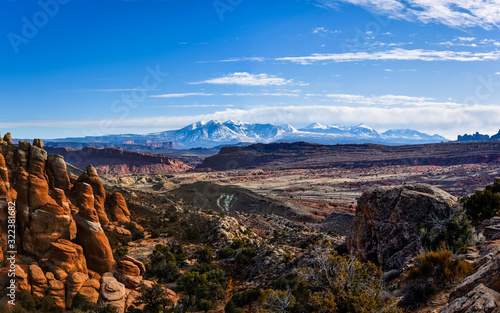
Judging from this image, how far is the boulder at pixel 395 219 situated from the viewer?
17.0m

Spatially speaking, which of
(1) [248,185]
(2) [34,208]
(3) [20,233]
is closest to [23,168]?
(2) [34,208]

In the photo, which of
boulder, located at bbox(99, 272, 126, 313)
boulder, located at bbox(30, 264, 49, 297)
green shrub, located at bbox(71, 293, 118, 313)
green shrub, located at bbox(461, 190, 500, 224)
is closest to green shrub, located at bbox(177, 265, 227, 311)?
boulder, located at bbox(99, 272, 126, 313)

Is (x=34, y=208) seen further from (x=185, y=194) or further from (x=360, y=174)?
(x=360, y=174)

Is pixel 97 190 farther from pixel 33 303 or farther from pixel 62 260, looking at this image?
pixel 33 303

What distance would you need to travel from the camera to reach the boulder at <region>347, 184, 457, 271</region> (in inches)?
671

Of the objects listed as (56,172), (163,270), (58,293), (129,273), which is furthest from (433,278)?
(56,172)

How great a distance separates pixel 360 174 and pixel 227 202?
80.9m

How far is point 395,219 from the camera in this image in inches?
712

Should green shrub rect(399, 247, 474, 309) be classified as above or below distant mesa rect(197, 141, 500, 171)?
above

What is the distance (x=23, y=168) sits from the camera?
68.6 ft

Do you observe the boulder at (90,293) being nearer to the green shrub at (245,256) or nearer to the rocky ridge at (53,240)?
the rocky ridge at (53,240)

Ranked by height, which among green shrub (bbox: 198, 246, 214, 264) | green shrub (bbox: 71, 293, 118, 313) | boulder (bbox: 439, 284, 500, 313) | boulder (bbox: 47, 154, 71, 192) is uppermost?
boulder (bbox: 47, 154, 71, 192)

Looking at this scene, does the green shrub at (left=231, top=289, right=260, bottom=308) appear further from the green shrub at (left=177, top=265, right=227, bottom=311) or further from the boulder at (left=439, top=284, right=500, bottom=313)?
the boulder at (left=439, top=284, right=500, bottom=313)

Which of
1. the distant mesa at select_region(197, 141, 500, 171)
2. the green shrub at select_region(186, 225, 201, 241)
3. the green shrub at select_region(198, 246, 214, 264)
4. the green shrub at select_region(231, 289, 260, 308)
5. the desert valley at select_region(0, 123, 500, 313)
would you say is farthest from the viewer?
the distant mesa at select_region(197, 141, 500, 171)
